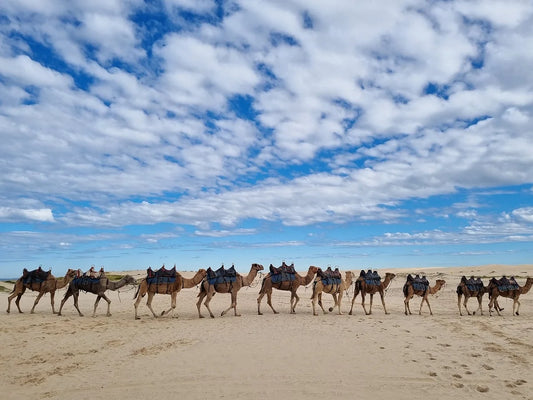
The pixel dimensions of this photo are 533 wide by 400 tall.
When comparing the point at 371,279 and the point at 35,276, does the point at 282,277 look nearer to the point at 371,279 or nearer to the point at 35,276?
the point at 371,279

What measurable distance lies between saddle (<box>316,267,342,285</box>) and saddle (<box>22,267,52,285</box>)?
42.5 ft

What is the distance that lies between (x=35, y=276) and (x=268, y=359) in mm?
14531

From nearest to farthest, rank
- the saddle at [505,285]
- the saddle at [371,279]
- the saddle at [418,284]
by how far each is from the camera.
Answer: the saddle at [371,279] < the saddle at [418,284] < the saddle at [505,285]

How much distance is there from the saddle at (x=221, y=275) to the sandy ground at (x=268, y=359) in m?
2.83

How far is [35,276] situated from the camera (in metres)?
19.1

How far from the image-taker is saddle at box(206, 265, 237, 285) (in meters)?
18.3

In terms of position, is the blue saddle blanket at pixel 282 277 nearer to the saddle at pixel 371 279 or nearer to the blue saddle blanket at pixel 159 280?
the saddle at pixel 371 279

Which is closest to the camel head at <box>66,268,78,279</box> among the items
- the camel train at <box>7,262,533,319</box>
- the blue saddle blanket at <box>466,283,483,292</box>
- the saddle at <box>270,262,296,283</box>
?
the camel train at <box>7,262,533,319</box>

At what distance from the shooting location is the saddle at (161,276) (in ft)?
58.8

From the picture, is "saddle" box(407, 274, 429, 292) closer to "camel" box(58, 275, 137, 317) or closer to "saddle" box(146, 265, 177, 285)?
"saddle" box(146, 265, 177, 285)

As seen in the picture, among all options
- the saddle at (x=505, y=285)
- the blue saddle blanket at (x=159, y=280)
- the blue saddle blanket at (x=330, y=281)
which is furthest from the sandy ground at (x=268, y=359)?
the saddle at (x=505, y=285)

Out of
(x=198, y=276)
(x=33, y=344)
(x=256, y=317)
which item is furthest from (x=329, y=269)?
(x=33, y=344)

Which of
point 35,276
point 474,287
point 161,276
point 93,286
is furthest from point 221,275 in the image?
point 474,287

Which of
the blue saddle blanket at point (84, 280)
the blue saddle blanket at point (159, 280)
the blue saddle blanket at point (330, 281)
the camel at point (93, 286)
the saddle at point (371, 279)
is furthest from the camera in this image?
the saddle at point (371, 279)
